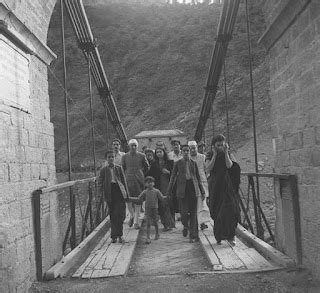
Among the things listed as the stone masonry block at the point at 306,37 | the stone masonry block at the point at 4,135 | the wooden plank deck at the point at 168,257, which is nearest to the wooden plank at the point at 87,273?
the wooden plank deck at the point at 168,257

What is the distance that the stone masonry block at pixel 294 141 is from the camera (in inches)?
138

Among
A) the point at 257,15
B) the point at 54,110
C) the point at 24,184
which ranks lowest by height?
the point at 24,184

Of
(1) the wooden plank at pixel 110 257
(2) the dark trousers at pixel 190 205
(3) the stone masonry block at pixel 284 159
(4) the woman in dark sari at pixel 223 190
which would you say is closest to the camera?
(3) the stone masonry block at pixel 284 159

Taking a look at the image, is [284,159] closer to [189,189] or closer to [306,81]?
[306,81]

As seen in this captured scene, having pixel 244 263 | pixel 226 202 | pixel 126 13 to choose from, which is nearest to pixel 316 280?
pixel 244 263

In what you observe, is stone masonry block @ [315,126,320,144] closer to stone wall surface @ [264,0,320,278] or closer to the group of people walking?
stone wall surface @ [264,0,320,278]

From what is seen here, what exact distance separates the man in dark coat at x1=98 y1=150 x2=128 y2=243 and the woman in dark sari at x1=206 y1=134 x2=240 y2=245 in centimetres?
121

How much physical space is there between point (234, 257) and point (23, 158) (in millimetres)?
2380

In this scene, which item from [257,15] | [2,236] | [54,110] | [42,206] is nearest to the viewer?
[2,236]

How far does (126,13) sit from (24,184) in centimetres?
4358

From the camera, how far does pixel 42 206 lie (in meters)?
3.96

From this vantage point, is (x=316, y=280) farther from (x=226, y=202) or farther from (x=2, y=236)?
(x=2, y=236)

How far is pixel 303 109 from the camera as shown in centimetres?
340

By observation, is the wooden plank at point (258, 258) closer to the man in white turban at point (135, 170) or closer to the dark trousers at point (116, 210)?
the dark trousers at point (116, 210)
